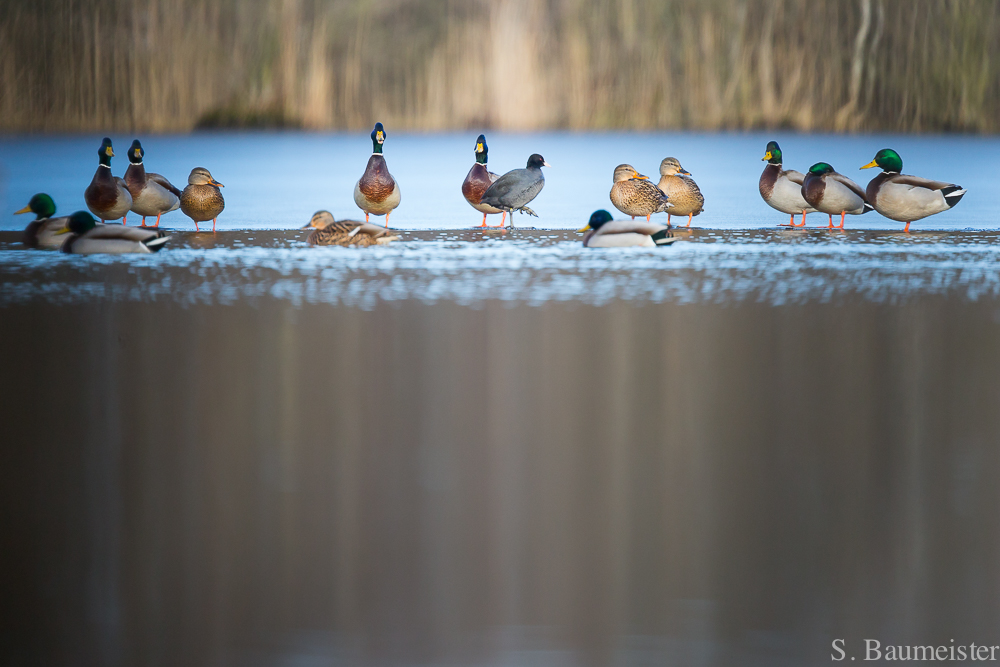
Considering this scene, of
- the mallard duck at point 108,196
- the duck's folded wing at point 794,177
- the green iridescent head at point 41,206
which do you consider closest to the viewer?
the green iridescent head at point 41,206

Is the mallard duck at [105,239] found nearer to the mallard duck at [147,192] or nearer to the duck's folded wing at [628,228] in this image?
the mallard duck at [147,192]

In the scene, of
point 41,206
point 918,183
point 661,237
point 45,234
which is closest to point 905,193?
point 918,183

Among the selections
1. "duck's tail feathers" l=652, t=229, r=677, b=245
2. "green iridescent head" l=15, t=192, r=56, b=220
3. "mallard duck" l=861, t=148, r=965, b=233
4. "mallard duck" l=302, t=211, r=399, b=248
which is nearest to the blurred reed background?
"mallard duck" l=861, t=148, r=965, b=233

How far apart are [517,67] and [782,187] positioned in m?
8.62

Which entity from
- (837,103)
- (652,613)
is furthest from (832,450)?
(837,103)

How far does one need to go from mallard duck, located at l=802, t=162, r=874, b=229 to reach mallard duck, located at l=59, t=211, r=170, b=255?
404 cm

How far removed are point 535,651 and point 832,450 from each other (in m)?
1.13

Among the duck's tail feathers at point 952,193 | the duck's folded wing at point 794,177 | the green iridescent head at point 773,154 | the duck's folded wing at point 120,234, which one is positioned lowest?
the duck's folded wing at point 120,234

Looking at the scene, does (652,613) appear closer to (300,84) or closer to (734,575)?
(734,575)

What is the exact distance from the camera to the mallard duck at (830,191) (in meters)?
6.70

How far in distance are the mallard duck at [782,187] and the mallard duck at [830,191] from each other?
194mm

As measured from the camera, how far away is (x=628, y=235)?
5.86 metres

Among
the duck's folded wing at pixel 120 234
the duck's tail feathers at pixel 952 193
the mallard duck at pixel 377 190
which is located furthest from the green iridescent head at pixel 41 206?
the duck's tail feathers at pixel 952 193

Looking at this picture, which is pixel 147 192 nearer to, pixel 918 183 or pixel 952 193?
pixel 918 183
